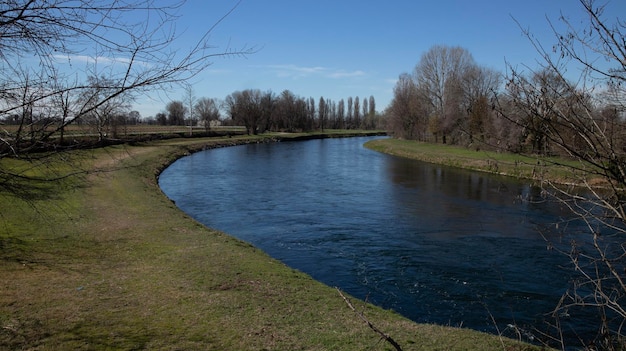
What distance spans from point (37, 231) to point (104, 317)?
7026 millimetres

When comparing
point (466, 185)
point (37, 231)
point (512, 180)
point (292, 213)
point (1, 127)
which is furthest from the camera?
point (512, 180)

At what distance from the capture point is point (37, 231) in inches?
488

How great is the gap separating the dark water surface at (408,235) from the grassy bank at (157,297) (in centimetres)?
171

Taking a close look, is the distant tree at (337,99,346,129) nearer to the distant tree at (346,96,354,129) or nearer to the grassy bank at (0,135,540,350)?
the distant tree at (346,96,354,129)

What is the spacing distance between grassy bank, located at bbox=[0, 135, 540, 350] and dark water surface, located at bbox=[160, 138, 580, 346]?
1712 mm

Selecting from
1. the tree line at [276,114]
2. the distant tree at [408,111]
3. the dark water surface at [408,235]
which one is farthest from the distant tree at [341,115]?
the dark water surface at [408,235]

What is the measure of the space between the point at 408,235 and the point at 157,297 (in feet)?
31.3

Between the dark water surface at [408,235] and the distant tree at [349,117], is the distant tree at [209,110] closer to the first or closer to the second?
the distant tree at [349,117]

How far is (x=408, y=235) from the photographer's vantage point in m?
15.3

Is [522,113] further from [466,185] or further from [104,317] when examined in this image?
[466,185]

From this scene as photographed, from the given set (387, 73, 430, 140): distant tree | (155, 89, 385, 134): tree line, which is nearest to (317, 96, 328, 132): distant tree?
(155, 89, 385, 134): tree line

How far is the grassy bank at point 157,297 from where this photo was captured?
6219 millimetres

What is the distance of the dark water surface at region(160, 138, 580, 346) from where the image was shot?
32.6 feet

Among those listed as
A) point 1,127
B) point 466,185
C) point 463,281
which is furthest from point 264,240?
point 466,185
